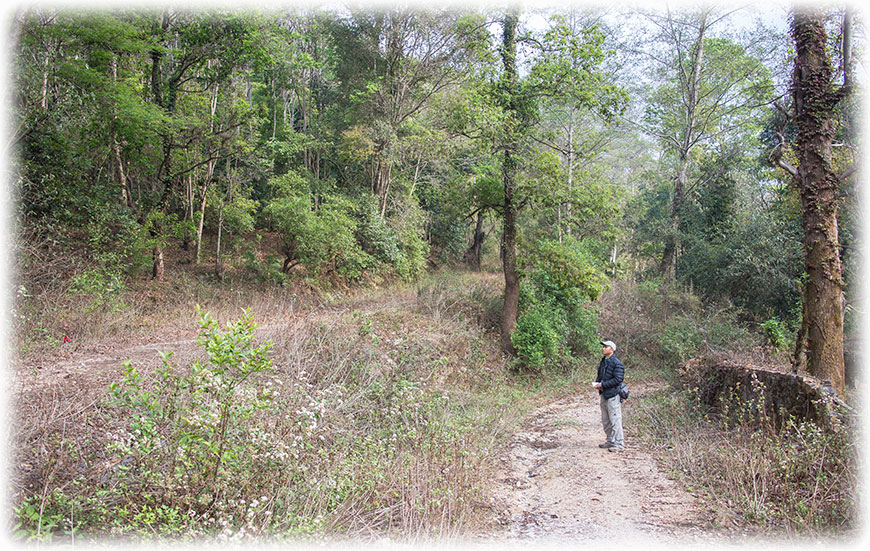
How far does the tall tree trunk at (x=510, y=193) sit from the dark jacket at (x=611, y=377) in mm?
7405

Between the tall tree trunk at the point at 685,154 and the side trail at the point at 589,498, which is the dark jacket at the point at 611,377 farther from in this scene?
the tall tree trunk at the point at 685,154

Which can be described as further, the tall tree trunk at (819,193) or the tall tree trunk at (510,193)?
the tall tree trunk at (510,193)

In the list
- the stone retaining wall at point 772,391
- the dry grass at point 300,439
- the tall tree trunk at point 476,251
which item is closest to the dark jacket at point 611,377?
the stone retaining wall at point 772,391

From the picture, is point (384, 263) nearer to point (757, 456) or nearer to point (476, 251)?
point (476, 251)

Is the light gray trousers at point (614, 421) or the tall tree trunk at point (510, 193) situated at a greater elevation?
the tall tree trunk at point (510, 193)

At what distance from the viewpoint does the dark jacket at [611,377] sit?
7.89 meters

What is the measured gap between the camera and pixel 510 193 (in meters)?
14.9

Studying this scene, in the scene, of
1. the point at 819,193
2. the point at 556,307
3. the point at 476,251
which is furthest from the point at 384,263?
the point at 819,193

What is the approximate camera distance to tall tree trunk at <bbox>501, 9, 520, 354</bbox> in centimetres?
1444

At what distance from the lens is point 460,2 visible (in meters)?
20.9

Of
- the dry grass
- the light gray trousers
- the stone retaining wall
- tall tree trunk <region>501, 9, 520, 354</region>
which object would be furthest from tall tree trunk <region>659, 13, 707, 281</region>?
the light gray trousers

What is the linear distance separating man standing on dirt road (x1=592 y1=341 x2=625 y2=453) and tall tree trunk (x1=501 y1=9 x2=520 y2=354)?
7387 mm

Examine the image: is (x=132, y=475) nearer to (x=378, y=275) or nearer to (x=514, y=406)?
(x=514, y=406)

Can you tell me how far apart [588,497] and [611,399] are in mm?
2190
